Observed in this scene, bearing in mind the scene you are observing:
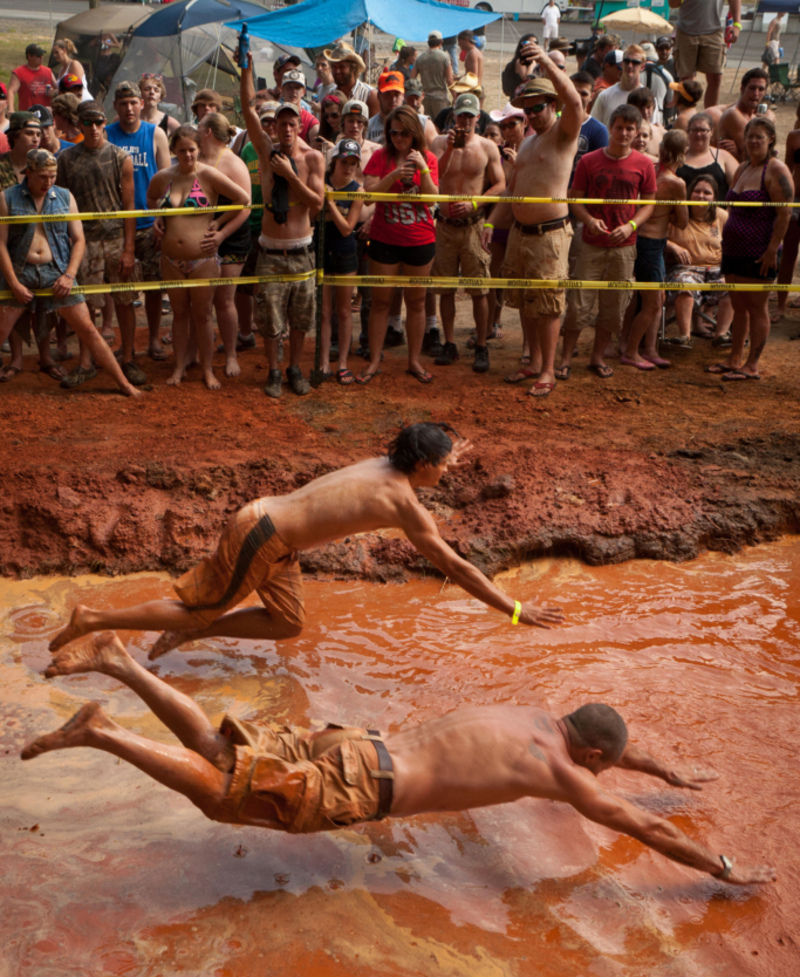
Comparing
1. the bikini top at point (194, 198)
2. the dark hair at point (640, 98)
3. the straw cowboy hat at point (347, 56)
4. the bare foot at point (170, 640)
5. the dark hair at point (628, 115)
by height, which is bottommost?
the bare foot at point (170, 640)

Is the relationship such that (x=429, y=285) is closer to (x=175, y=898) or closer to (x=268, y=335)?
(x=268, y=335)

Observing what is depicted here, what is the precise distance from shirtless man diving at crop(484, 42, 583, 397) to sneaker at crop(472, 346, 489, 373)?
37 cm

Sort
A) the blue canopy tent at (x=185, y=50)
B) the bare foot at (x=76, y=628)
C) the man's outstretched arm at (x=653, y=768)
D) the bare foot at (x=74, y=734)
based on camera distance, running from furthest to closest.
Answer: the blue canopy tent at (x=185, y=50), the bare foot at (x=76, y=628), the man's outstretched arm at (x=653, y=768), the bare foot at (x=74, y=734)

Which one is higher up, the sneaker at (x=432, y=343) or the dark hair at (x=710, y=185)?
the dark hair at (x=710, y=185)

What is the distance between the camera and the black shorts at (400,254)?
23.8ft

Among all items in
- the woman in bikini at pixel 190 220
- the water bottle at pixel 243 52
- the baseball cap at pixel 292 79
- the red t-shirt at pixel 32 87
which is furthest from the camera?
the red t-shirt at pixel 32 87

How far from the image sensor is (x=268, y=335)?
23.2ft

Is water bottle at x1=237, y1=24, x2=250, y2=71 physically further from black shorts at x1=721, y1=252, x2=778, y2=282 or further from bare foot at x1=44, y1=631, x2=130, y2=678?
bare foot at x1=44, y1=631, x2=130, y2=678

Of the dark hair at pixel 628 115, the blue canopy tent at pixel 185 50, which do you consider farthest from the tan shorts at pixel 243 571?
the blue canopy tent at pixel 185 50

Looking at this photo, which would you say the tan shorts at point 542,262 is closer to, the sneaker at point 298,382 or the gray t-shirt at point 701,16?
the sneaker at point 298,382

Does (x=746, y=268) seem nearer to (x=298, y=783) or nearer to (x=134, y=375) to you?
(x=134, y=375)

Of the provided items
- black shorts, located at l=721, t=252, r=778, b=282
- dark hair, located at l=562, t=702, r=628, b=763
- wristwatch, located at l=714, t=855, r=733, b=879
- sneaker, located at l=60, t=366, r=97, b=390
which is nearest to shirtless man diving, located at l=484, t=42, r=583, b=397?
black shorts, located at l=721, t=252, r=778, b=282

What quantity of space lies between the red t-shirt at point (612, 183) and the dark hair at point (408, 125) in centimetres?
132

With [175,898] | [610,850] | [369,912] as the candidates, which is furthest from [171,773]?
[610,850]
